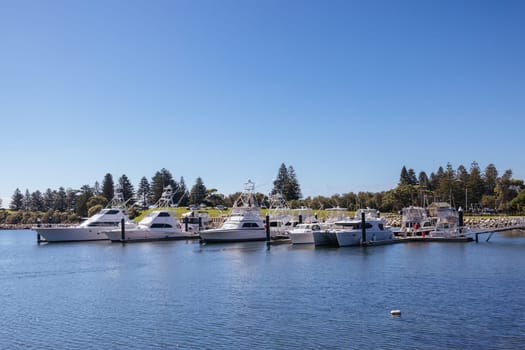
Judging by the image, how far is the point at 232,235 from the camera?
94812mm

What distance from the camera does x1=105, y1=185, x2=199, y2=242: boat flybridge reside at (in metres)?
99.0

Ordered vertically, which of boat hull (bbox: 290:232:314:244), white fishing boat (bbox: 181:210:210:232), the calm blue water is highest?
white fishing boat (bbox: 181:210:210:232)

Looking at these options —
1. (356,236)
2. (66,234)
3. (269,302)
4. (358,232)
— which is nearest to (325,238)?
(356,236)

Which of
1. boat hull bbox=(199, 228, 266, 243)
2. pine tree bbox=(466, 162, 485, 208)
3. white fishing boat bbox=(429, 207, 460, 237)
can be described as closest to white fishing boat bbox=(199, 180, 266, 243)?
boat hull bbox=(199, 228, 266, 243)

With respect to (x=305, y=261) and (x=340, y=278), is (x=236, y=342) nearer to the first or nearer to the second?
(x=340, y=278)

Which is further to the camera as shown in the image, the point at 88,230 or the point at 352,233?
the point at 88,230

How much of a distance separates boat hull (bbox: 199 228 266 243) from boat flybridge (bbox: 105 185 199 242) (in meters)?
12.6

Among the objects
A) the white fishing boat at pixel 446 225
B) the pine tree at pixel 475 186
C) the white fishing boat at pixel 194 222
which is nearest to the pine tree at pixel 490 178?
the pine tree at pixel 475 186

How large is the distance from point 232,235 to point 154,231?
16.9 meters

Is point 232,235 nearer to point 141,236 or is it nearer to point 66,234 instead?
point 141,236

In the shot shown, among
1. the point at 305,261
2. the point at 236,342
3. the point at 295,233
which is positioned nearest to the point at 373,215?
the point at 295,233

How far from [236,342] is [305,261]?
113 ft

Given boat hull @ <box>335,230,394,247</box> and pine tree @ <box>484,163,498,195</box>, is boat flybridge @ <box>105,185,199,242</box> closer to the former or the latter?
boat hull @ <box>335,230,394,247</box>

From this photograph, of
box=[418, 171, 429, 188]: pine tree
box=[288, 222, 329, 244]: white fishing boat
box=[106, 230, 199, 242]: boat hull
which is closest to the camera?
box=[288, 222, 329, 244]: white fishing boat
